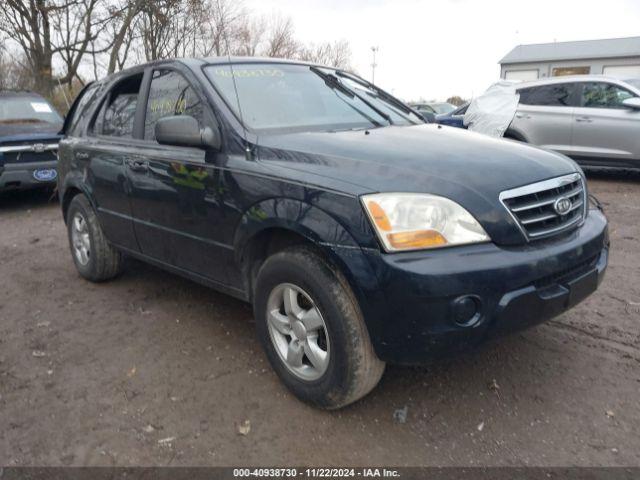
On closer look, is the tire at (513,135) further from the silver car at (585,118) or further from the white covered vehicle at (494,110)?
the white covered vehicle at (494,110)

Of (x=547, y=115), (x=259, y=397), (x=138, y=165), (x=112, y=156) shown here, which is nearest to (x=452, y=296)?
(x=259, y=397)

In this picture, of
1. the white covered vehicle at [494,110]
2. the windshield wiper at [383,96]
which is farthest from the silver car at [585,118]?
the windshield wiper at [383,96]

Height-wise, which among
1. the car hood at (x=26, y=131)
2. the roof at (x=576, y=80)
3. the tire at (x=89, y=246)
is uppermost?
the roof at (x=576, y=80)

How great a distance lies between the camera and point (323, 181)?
7.79ft

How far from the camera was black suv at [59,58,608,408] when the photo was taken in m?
2.17

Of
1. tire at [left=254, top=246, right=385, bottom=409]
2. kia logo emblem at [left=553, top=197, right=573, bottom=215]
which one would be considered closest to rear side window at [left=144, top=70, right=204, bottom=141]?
tire at [left=254, top=246, right=385, bottom=409]

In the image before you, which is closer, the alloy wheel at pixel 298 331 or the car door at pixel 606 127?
the alloy wheel at pixel 298 331

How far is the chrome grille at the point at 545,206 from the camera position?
90.7 inches

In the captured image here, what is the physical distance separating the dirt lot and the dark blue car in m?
4.13

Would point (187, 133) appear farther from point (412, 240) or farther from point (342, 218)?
Result: point (412, 240)

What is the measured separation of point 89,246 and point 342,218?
9.74 feet

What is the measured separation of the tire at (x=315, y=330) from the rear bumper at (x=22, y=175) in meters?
6.19

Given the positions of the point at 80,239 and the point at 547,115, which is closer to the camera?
the point at 80,239

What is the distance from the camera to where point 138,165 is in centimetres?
355
